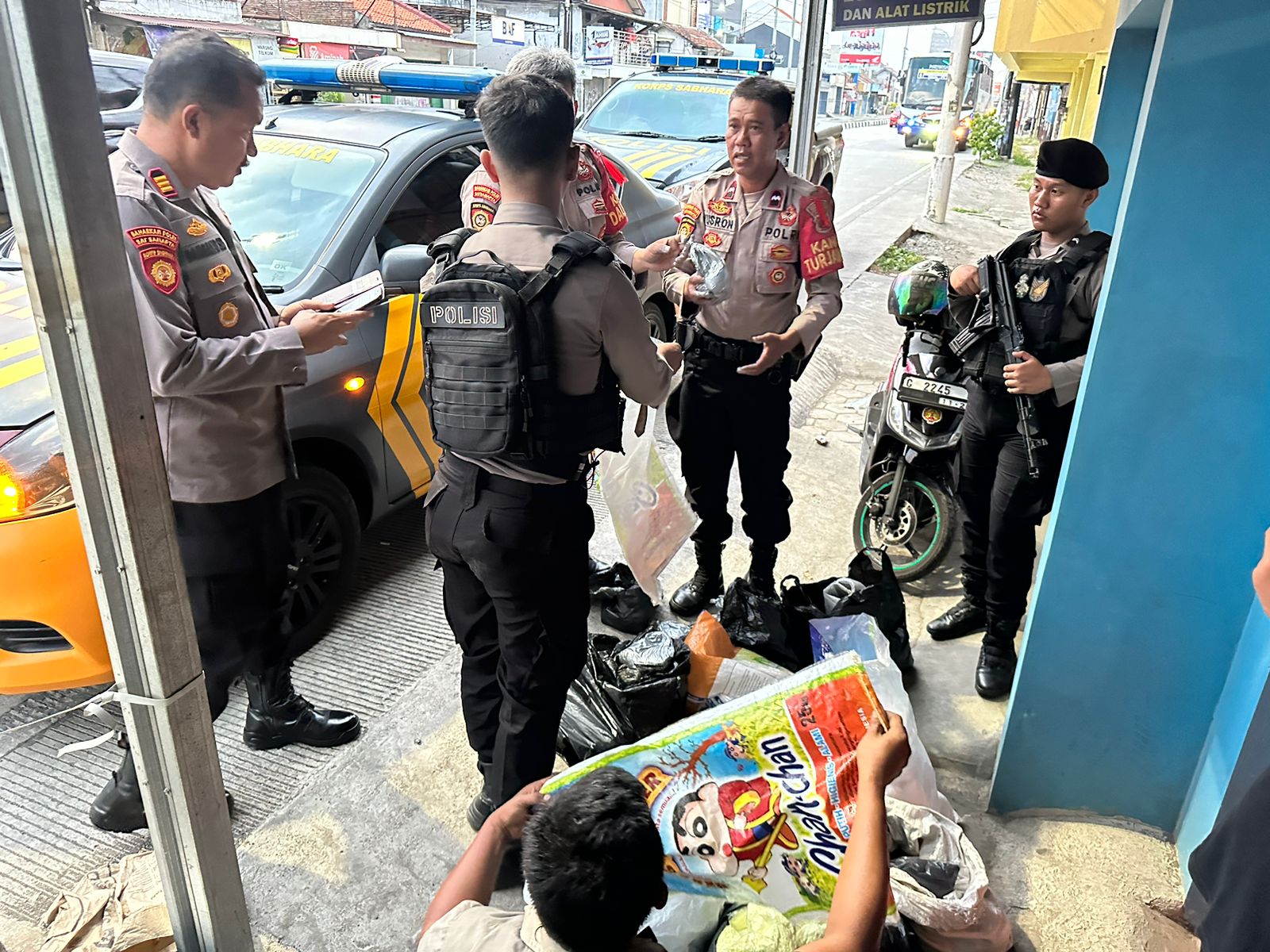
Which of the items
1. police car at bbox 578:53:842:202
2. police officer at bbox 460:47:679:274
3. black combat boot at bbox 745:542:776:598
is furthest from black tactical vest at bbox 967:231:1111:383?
police car at bbox 578:53:842:202

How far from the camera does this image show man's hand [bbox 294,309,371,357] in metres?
2.14

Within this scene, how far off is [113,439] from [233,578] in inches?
41.5

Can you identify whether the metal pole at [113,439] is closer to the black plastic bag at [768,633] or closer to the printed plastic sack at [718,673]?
the printed plastic sack at [718,673]

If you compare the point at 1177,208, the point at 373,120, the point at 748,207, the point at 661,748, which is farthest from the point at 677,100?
the point at 661,748

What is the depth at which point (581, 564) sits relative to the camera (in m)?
2.16

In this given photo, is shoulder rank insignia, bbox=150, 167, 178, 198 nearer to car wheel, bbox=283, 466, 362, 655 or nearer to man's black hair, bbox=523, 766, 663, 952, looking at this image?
car wheel, bbox=283, 466, 362, 655

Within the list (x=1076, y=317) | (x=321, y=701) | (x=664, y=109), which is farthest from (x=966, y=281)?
(x=664, y=109)

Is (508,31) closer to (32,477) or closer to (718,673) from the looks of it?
(32,477)

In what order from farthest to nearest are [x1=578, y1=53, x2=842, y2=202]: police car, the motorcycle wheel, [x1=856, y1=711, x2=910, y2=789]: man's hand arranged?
[x1=578, y1=53, x2=842, y2=202]: police car → the motorcycle wheel → [x1=856, y1=711, x2=910, y2=789]: man's hand

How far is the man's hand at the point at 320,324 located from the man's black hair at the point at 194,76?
0.49m

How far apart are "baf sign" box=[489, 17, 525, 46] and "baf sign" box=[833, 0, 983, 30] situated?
1789 cm

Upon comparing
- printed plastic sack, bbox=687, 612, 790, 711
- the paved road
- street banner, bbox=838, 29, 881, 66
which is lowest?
the paved road

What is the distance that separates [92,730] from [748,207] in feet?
9.03

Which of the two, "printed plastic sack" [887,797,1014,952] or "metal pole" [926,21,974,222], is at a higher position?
"metal pole" [926,21,974,222]
